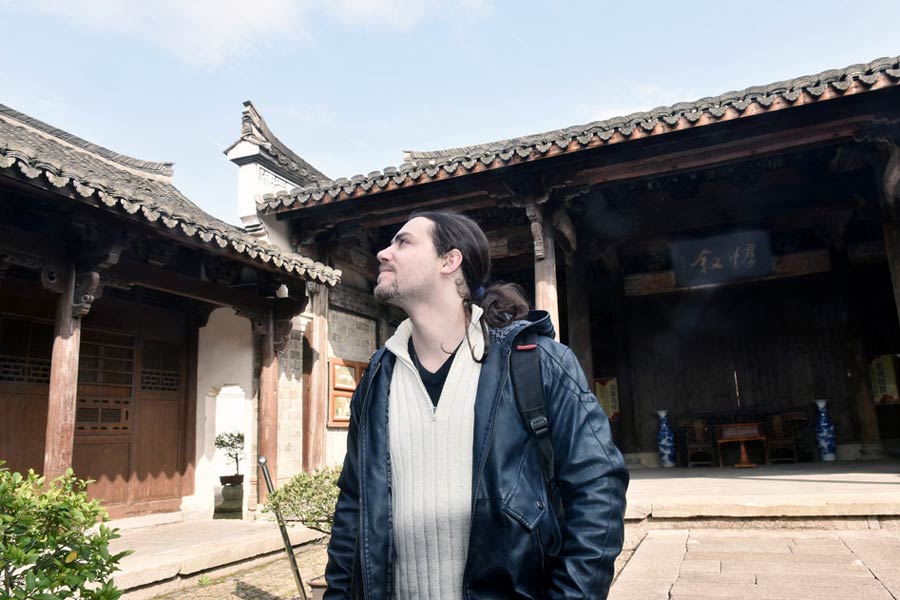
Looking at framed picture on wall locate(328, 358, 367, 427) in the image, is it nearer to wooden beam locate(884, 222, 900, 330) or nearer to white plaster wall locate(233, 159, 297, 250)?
white plaster wall locate(233, 159, 297, 250)

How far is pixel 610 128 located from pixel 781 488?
3797 mm

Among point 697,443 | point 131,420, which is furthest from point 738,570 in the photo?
point 131,420

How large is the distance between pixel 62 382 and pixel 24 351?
1.37 metres

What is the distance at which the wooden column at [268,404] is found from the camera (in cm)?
743

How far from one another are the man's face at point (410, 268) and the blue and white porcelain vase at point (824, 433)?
9339 millimetres

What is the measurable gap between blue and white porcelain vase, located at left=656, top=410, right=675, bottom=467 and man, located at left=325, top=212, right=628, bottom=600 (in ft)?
29.9

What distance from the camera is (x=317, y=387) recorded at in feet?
27.1

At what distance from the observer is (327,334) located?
8508 mm

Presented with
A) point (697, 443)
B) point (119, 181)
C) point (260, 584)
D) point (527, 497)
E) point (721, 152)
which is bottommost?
point (260, 584)

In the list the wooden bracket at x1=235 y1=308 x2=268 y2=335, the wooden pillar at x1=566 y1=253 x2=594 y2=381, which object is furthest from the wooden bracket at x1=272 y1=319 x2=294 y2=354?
the wooden pillar at x1=566 y1=253 x2=594 y2=381

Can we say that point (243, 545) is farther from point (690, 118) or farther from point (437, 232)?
point (690, 118)

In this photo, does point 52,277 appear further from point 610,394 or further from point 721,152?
point 610,394

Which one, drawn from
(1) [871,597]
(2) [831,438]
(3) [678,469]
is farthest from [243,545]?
(2) [831,438]

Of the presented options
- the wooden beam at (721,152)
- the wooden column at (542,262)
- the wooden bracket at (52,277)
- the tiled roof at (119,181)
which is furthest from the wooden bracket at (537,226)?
the wooden bracket at (52,277)
